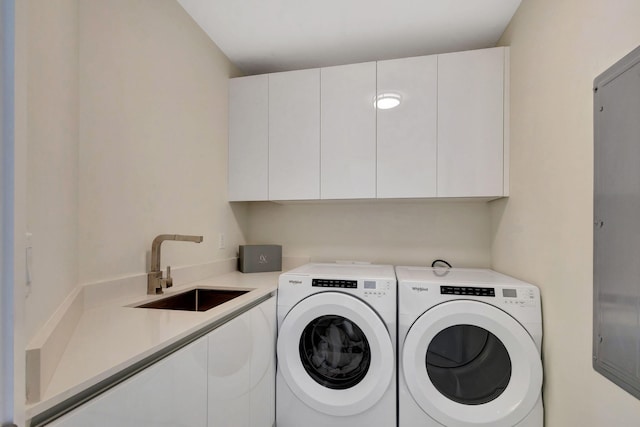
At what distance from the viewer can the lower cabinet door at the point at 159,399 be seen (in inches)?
24.8

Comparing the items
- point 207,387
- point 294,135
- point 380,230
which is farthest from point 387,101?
point 207,387

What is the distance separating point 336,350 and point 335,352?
0.01 meters

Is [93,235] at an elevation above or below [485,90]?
below

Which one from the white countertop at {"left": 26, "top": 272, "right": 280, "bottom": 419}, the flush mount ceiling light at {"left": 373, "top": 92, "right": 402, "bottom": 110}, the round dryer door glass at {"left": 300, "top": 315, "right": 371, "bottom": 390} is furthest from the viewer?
the flush mount ceiling light at {"left": 373, "top": 92, "right": 402, "bottom": 110}

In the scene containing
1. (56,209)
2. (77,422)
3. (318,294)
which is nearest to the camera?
(77,422)

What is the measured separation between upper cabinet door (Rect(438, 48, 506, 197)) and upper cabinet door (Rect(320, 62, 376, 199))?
44cm

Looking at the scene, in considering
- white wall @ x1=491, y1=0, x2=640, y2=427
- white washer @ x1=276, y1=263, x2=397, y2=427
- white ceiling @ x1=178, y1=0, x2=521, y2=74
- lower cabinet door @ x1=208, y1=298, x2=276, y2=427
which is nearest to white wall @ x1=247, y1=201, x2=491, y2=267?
white wall @ x1=491, y1=0, x2=640, y2=427

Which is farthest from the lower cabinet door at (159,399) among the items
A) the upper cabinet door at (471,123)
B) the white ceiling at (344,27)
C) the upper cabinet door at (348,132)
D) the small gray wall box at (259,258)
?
the white ceiling at (344,27)

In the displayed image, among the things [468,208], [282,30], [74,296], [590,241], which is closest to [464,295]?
[590,241]

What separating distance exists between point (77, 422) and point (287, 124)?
6.26ft

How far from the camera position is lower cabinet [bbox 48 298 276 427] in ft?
2.23

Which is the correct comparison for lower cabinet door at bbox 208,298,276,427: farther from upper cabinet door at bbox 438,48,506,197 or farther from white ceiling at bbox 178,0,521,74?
white ceiling at bbox 178,0,521,74

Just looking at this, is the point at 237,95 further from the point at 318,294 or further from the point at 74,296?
the point at 74,296

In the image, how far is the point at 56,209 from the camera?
884 millimetres
